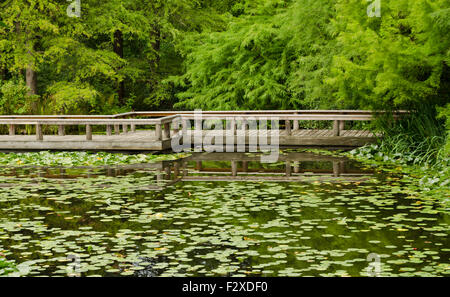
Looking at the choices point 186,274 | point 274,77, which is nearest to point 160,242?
point 186,274

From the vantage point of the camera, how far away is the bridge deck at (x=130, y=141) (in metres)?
19.7

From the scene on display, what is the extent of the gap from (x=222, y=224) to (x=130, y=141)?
10.5m

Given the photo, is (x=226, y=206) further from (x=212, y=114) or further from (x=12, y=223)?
(x=212, y=114)

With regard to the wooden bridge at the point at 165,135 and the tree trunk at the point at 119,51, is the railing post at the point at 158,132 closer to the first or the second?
the wooden bridge at the point at 165,135

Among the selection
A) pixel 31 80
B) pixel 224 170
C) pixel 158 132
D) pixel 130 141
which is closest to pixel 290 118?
pixel 158 132

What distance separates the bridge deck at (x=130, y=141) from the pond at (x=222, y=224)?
14.5 feet

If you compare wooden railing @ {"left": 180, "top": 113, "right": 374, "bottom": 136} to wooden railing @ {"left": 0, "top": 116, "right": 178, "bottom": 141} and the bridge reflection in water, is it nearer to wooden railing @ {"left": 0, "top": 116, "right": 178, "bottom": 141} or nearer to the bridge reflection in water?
wooden railing @ {"left": 0, "top": 116, "right": 178, "bottom": 141}

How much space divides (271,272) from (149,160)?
11252 millimetres

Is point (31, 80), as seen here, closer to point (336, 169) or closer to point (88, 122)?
point (88, 122)

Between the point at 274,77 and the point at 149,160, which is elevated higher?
the point at 274,77

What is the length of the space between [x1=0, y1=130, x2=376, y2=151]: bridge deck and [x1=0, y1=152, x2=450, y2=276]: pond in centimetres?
442

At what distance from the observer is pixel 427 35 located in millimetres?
14078

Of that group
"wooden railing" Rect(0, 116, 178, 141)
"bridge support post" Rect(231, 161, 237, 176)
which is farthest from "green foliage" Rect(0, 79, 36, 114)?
"bridge support post" Rect(231, 161, 237, 176)

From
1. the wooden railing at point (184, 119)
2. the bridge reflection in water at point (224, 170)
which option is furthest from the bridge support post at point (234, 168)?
the wooden railing at point (184, 119)
